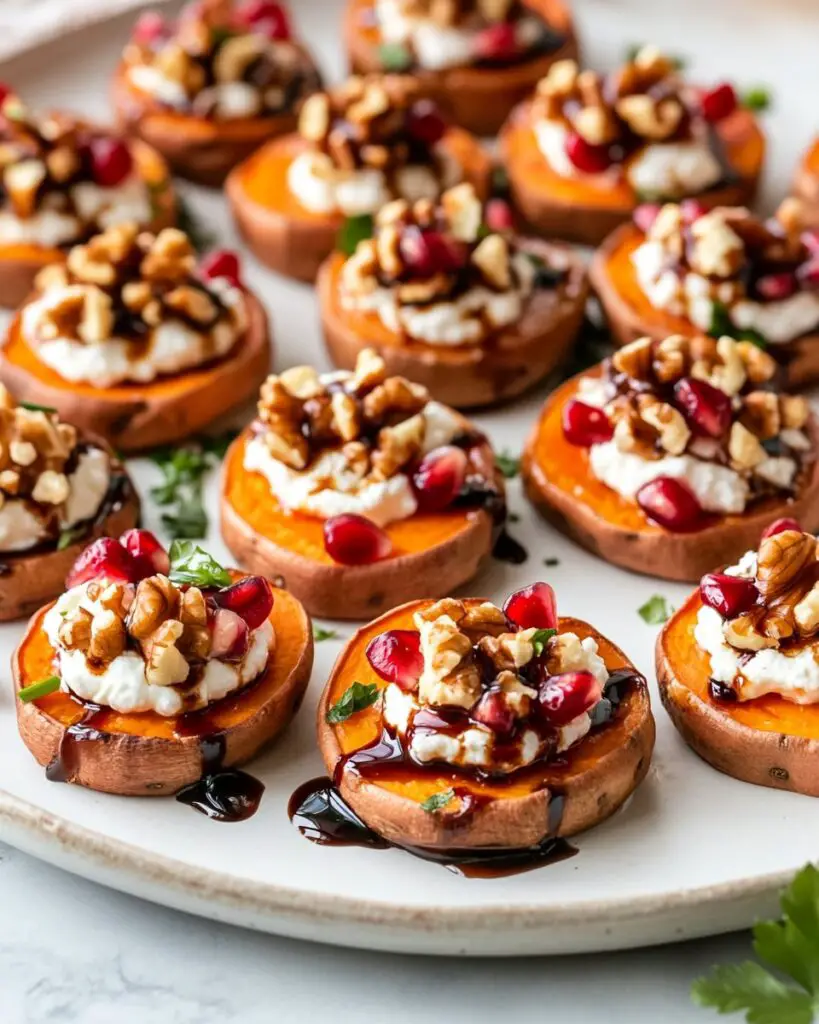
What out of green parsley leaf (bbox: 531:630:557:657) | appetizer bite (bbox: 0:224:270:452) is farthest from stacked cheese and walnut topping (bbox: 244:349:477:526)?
green parsley leaf (bbox: 531:630:557:657)

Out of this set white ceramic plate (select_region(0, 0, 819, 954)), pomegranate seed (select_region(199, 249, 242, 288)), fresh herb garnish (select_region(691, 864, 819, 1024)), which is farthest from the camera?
pomegranate seed (select_region(199, 249, 242, 288))

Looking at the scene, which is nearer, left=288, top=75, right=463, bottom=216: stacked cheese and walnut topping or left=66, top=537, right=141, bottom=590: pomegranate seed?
left=66, top=537, right=141, bottom=590: pomegranate seed

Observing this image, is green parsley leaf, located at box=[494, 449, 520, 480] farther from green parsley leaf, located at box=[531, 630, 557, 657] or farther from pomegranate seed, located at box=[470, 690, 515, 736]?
pomegranate seed, located at box=[470, 690, 515, 736]

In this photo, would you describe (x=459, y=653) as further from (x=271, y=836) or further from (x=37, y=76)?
(x=37, y=76)

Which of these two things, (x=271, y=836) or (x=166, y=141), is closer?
(x=271, y=836)

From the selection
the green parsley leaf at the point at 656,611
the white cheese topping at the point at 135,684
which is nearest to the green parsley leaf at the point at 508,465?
the green parsley leaf at the point at 656,611

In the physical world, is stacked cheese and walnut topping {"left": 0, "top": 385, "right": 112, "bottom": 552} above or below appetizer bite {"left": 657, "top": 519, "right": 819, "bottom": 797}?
above

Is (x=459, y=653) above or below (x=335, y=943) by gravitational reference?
above

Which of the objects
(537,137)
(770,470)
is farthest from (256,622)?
(537,137)
